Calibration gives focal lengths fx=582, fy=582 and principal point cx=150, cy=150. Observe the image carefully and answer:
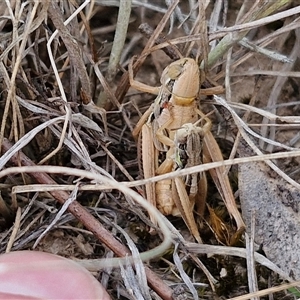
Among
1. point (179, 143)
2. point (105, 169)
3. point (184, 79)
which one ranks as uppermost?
point (184, 79)

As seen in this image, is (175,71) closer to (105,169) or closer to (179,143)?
(179,143)

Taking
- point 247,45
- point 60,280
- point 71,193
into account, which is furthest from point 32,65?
point 60,280

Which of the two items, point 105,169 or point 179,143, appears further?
point 105,169

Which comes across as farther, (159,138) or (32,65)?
(32,65)

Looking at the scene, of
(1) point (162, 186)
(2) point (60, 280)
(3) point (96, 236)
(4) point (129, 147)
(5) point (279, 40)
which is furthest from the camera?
(5) point (279, 40)

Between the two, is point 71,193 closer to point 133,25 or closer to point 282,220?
point 282,220

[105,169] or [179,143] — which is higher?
[179,143]

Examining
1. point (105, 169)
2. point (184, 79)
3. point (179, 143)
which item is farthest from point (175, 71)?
point (105, 169)

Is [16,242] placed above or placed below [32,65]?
below
